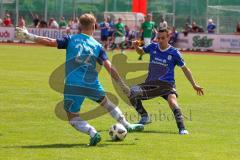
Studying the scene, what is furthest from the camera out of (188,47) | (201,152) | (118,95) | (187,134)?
(188,47)

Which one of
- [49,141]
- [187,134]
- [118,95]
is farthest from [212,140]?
[118,95]

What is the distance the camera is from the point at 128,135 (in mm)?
11547

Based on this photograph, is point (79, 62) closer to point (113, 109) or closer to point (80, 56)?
point (80, 56)

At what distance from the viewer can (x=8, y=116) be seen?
1338 centimetres

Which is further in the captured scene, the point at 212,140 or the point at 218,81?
the point at 218,81

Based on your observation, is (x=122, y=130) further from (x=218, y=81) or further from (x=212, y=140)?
(x=218, y=81)

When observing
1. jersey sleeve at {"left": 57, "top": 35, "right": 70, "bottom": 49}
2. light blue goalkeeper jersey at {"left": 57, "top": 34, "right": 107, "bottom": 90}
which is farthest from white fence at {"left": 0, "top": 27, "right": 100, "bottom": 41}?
jersey sleeve at {"left": 57, "top": 35, "right": 70, "bottom": 49}

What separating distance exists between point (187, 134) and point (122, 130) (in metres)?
A: 1.49

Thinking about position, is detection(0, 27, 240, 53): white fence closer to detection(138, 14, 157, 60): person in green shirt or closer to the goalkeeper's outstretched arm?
detection(138, 14, 157, 60): person in green shirt

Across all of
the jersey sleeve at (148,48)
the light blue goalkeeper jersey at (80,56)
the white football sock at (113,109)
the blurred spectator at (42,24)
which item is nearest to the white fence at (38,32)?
the blurred spectator at (42,24)

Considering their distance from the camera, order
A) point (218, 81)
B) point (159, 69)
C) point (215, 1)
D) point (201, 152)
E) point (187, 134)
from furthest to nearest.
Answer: point (215, 1) < point (218, 81) < point (159, 69) < point (187, 134) < point (201, 152)

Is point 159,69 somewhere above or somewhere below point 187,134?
above

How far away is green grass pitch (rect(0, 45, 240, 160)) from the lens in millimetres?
9752

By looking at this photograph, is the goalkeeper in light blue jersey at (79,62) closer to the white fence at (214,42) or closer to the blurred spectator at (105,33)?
the blurred spectator at (105,33)
